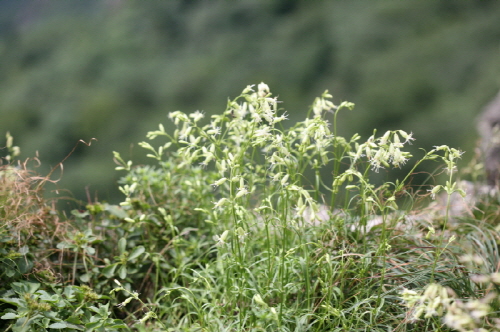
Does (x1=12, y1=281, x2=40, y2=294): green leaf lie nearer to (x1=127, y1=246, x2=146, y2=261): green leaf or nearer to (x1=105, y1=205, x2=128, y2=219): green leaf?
(x1=127, y1=246, x2=146, y2=261): green leaf

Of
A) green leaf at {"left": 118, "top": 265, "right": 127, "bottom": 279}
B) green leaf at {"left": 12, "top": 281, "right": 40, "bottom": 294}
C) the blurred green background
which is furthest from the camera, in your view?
the blurred green background

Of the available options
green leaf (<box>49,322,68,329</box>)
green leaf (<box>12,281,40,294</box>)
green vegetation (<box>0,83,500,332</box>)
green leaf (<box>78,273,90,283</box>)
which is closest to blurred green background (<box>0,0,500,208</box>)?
green vegetation (<box>0,83,500,332</box>)

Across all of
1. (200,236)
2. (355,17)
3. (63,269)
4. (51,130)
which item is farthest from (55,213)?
(355,17)

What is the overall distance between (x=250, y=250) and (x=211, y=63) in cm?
568

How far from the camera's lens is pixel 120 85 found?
22.5 feet

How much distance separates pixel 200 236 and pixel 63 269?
1.91ft

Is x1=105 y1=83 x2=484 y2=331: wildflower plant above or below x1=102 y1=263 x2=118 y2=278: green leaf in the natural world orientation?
above

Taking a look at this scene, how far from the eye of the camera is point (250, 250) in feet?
5.48

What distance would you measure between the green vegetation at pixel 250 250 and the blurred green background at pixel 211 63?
4449 mm

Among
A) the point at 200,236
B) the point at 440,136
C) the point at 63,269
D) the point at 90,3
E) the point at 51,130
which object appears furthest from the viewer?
the point at 90,3

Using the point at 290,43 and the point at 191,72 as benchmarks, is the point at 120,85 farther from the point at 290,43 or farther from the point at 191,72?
the point at 290,43

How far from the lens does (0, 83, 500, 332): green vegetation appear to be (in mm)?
1279

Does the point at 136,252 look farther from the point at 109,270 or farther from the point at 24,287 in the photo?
the point at 24,287

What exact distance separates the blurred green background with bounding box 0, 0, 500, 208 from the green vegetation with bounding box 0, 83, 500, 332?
4449 mm
